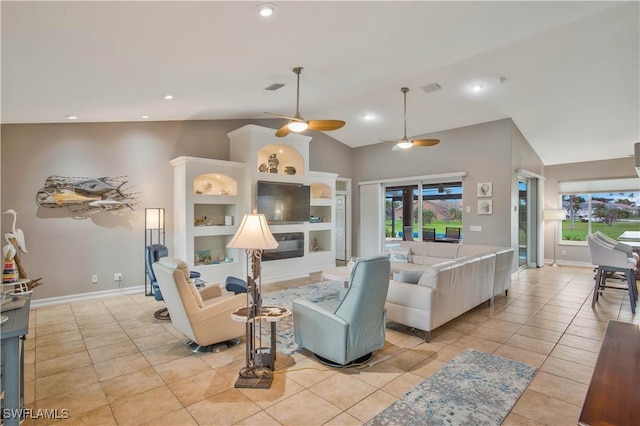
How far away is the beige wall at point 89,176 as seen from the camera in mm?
4840

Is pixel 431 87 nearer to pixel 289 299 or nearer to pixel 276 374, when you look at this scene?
pixel 289 299

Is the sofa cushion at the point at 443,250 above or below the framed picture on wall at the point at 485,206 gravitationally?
below

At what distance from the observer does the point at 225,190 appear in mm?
6684

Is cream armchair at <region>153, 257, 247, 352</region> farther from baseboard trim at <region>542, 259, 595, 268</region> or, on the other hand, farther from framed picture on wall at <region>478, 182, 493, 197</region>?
baseboard trim at <region>542, 259, 595, 268</region>

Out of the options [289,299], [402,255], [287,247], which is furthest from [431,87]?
[289,299]

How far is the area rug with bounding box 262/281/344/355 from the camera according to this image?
140 inches

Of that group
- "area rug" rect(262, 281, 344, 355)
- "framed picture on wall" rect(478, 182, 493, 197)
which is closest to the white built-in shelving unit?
"area rug" rect(262, 281, 344, 355)

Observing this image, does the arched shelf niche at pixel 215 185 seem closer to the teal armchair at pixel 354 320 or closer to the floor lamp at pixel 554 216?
the teal armchair at pixel 354 320

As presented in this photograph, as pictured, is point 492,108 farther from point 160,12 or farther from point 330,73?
point 160,12

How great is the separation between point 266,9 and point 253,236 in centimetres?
186

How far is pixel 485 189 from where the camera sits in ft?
22.4

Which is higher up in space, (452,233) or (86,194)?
(86,194)

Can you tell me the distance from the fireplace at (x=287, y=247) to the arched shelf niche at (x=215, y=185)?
133cm

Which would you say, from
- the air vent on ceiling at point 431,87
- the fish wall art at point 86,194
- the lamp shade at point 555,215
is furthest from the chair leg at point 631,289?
the fish wall art at point 86,194
